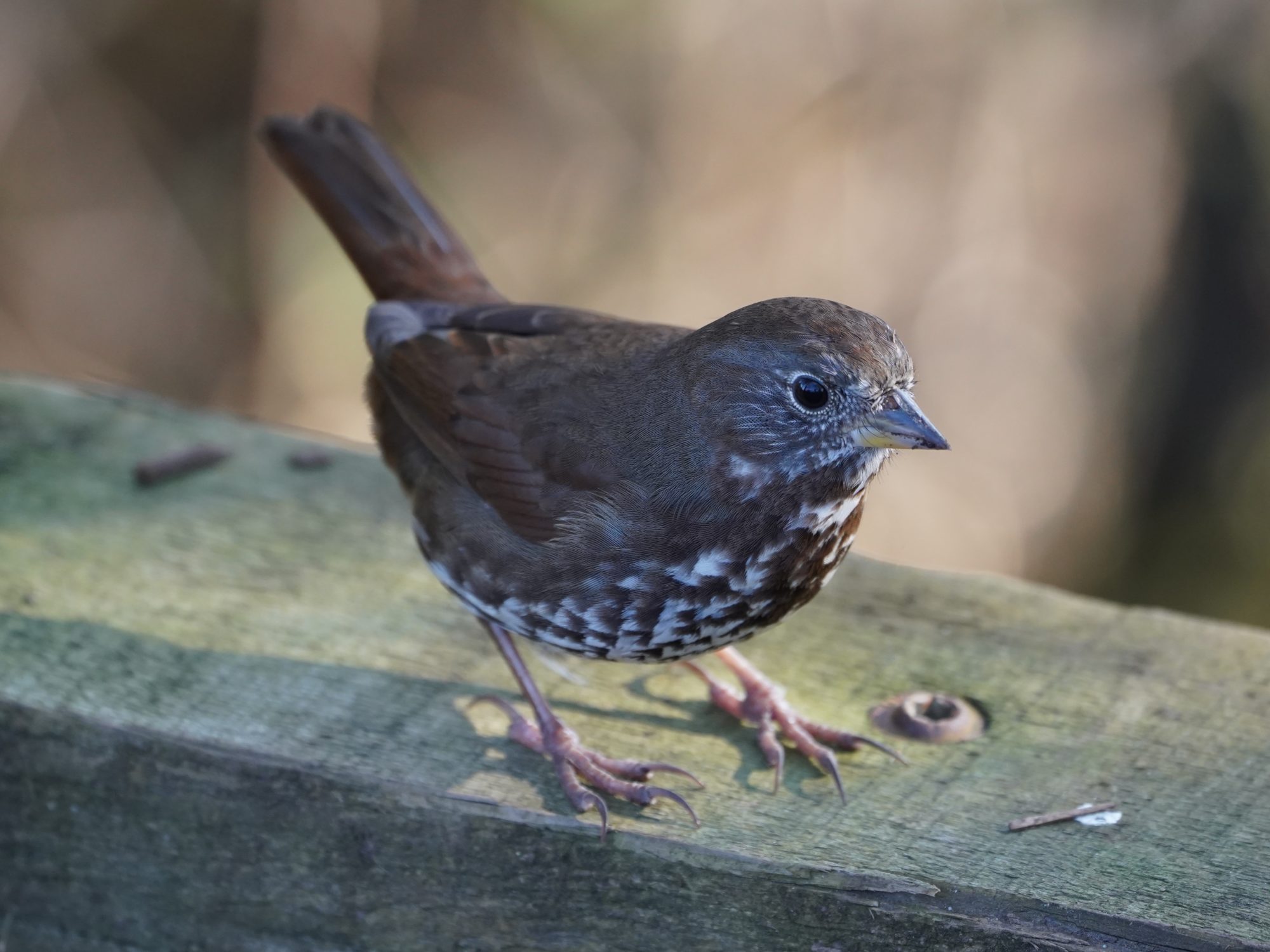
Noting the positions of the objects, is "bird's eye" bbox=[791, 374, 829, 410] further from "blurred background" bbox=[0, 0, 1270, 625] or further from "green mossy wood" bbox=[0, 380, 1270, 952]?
"blurred background" bbox=[0, 0, 1270, 625]

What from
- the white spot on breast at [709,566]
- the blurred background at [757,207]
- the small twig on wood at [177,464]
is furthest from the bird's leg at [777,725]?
the blurred background at [757,207]

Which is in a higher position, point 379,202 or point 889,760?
point 379,202

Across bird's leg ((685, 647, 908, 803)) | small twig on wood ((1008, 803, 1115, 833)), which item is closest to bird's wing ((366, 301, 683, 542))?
bird's leg ((685, 647, 908, 803))

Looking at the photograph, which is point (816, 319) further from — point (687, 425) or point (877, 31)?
point (877, 31)

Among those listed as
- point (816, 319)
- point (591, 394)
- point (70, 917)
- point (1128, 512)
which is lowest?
point (1128, 512)

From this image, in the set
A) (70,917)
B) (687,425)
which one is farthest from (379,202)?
(70,917)

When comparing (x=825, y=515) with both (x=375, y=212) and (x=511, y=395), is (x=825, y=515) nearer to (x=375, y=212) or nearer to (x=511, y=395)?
(x=511, y=395)

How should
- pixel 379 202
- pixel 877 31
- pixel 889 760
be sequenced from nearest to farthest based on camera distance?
pixel 889 760 → pixel 379 202 → pixel 877 31

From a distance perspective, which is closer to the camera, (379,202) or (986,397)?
(379,202)

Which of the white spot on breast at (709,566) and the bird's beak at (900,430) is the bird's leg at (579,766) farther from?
Answer: the bird's beak at (900,430)
